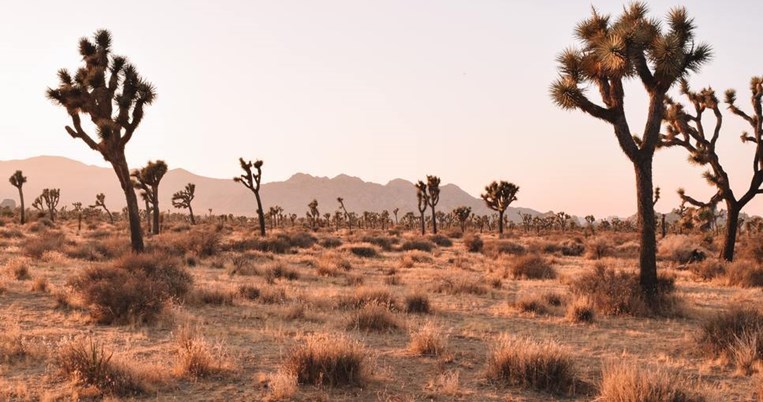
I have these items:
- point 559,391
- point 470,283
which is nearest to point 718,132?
point 470,283

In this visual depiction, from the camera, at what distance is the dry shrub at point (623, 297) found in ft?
36.8

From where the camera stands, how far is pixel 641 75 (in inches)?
484

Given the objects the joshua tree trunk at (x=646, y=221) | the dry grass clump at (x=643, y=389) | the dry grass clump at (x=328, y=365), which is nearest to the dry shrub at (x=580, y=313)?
the joshua tree trunk at (x=646, y=221)

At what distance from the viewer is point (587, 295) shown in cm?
1201

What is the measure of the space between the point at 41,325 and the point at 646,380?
957 centimetres

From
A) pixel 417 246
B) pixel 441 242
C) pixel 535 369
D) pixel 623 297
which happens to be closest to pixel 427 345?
pixel 535 369

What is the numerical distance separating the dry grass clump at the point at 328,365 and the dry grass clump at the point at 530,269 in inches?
491

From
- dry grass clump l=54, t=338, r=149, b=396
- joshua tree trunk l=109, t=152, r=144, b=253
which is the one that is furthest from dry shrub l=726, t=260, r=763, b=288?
joshua tree trunk l=109, t=152, r=144, b=253

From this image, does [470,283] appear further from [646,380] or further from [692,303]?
[646,380]

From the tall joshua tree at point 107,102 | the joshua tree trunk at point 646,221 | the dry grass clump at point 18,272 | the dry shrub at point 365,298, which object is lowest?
the dry shrub at point 365,298

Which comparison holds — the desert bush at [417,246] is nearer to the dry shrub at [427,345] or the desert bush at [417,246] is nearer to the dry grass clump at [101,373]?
the dry shrub at [427,345]

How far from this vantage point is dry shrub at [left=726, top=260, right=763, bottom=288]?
51.5 feet

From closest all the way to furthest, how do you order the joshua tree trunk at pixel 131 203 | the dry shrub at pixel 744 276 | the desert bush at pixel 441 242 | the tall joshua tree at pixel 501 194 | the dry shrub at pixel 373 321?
the dry shrub at pixel 373 321 → the dry shrub at pixel 744 276 → the joshua tree trunk at pixel 131 203 → the desert bush at pixel 441 242 → the tall joshua tree at pixel 501 194

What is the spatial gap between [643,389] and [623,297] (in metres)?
6.53
